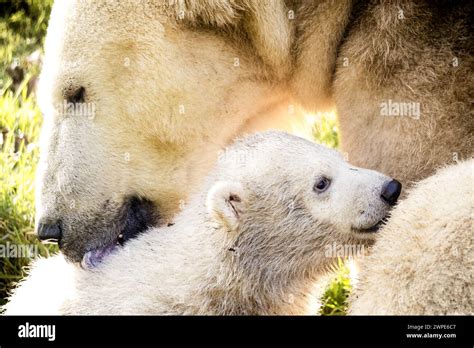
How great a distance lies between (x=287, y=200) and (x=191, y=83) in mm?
898

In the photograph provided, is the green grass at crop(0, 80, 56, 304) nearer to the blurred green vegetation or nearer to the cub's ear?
the blurred green vegetation

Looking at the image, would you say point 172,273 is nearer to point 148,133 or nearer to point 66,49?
point 148,133

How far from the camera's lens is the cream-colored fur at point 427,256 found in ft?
12.9

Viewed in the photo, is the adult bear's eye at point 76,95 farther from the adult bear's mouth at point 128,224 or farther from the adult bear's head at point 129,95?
the adult bear's mouth at point 128,224

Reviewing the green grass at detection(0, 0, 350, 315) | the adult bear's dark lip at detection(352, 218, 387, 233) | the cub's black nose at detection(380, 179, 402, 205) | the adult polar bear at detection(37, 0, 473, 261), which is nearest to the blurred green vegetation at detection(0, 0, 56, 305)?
the green grass at detection(0, 0, 350, 315)

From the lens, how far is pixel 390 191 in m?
4.55

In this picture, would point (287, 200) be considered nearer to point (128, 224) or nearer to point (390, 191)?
point (390, 191)

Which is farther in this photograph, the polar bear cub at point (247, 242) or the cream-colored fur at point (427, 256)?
the polar bear cub at point (247, 242)

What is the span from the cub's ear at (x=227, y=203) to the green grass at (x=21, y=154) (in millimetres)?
664

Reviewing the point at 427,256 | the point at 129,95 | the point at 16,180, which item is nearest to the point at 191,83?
the point at 129,95

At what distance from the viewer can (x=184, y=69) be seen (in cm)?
506

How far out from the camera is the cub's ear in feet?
15.5

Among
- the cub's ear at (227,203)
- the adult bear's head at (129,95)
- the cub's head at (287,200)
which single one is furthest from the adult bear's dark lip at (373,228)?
the adult bear's head at (129,95)

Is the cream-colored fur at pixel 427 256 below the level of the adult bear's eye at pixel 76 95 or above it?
below
